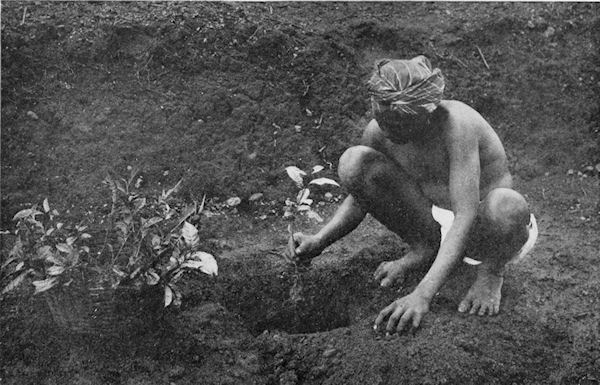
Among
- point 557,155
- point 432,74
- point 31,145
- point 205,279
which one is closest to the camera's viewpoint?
point 432,74

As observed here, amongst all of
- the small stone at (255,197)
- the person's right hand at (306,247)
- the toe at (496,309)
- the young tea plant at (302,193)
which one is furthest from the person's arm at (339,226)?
the small stone at (255,197)

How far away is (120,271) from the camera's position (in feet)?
10.7

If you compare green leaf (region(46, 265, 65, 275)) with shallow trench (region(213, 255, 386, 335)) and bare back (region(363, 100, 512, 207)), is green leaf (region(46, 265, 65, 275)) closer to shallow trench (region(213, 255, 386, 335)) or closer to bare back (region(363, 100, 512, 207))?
shallow trench (region(213, 255, 386, 335))

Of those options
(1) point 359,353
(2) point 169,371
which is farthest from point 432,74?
(2) point 169,371

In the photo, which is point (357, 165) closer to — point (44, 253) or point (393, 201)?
point (393, 201)

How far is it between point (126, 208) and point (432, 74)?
1.40 meters

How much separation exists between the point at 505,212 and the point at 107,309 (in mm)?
1682

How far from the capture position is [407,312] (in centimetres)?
306

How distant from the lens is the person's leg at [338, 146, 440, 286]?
11.0ft

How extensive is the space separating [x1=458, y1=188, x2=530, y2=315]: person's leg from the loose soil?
0.08 metres

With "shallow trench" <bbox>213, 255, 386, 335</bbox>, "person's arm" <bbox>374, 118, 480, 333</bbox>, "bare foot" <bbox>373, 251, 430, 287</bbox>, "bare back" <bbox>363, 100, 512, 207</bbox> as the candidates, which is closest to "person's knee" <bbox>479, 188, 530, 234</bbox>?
"person's arm" <bbox>374, 118, 480, 333</bbox>

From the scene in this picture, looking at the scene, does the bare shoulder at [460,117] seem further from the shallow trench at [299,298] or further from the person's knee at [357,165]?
the shallow trench at [299,298]

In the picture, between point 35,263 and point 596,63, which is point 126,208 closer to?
point 35,263

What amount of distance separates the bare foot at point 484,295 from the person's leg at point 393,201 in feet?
0.81
